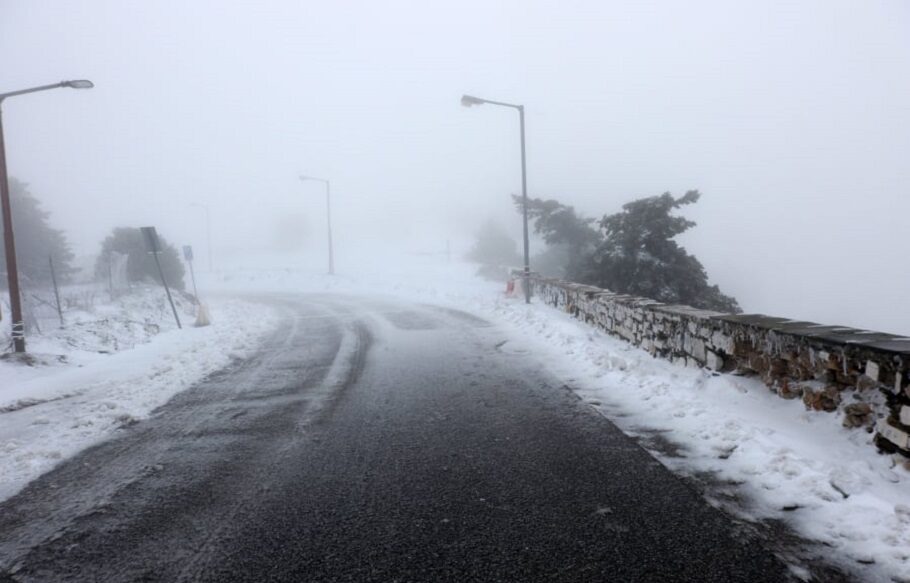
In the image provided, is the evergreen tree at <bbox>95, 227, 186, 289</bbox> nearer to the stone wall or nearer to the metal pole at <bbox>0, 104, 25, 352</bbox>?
the metal pole at <bbox>0, 104, 25, 352</bbox>

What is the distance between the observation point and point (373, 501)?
3680 millimetres

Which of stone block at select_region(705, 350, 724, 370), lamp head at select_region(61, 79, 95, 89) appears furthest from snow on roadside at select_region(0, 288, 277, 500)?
stone block at select_region(705, 350, 724, 370)

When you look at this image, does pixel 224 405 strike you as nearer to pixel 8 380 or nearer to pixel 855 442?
pixel 8 380

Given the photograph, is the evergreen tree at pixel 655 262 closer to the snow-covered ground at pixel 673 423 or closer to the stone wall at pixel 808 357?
the snow-covered ground at pixel 673 423

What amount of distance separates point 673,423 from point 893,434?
1805mm

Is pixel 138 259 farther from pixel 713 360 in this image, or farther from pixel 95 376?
pixel 713 360

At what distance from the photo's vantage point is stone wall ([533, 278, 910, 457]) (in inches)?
149

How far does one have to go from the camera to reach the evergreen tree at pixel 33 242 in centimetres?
3112

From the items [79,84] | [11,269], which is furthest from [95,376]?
[79,84]

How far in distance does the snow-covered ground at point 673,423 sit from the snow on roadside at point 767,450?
0.01m

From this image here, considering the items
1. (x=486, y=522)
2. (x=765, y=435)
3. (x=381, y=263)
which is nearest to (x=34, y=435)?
(x=486, y=522)

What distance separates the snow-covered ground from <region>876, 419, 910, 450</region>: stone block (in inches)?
5.8

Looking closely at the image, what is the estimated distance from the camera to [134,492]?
402 centimetres

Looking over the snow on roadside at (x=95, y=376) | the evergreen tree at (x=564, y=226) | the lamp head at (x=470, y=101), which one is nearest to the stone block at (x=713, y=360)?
the snow on roadside at (x=95, y=376)
